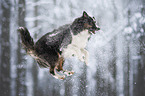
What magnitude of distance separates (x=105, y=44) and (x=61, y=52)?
1.15ft

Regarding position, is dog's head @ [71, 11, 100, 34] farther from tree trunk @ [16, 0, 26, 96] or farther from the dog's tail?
tree trunk @ [16, 0, 26, 96]

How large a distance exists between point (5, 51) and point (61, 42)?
1.65 ft

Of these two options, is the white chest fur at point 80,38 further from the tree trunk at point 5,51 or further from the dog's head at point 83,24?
the tree trunk at point 5,51

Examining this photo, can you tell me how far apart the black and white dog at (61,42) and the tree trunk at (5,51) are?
0.38 m

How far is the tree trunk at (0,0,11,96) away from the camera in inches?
33.5

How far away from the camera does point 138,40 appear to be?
85 centimetres

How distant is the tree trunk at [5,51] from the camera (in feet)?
2.80

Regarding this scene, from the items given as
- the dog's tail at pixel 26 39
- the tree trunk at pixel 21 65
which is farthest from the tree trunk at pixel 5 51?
the dog's tail at pixel 26 39

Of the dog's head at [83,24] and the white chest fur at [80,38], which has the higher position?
the dog's head at [83,24]

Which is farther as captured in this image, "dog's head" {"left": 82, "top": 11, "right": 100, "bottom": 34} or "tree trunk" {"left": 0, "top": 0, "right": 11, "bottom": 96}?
"tree trunk" {"left": 0, "top": 0, "right": 11, "bottom": 96}

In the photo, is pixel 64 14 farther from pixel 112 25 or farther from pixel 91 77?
pixel 91 77

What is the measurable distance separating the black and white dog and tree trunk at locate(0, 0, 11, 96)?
379 millimetres

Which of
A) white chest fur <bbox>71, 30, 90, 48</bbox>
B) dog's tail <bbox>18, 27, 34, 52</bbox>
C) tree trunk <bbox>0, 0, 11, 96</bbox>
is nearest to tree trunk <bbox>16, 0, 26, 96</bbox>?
tree trunk <bbox>0, 0, 11, 96</bbox>

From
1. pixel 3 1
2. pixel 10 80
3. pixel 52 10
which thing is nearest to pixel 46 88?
pixel 10 80
